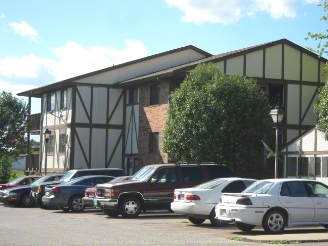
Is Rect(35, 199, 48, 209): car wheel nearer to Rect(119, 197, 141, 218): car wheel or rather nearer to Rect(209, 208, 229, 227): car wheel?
Rect(119, 197, 141, 218): car wheel

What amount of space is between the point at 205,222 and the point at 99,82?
2260 cm

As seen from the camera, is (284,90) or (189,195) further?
(284,90)

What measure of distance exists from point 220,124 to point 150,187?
691 centimetres

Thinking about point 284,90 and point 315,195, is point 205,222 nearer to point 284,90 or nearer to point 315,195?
point 315,195

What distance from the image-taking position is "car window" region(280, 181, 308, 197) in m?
18.0

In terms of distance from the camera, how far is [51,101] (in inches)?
1833

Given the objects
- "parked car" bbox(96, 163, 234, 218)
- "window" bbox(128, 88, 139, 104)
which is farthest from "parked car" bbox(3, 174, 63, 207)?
"window" bbox(128, 88, 139, 104)

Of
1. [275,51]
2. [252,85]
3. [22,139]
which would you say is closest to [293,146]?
[252,85]

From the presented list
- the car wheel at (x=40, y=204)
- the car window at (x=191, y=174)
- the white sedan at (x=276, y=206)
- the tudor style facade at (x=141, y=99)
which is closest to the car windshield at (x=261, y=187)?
the white sedan at (x=276, y=206)

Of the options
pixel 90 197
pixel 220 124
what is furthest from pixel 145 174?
pixel 220 124

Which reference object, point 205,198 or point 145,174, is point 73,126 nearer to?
point 145,174

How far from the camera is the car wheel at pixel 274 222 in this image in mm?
17327

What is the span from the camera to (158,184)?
23.6 m

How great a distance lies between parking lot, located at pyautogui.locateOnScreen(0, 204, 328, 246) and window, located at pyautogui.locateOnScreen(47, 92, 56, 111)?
23.5 m
